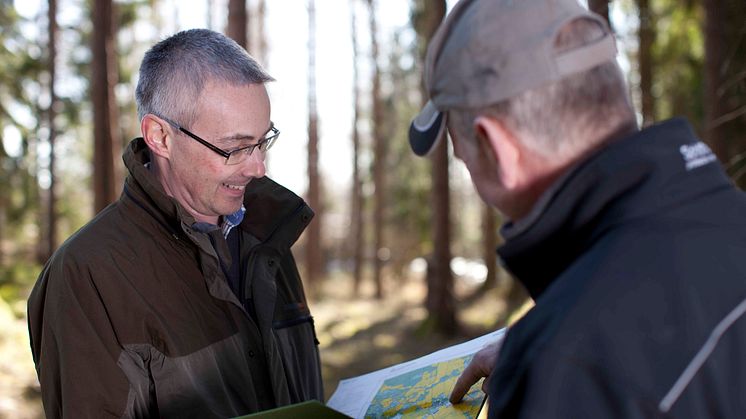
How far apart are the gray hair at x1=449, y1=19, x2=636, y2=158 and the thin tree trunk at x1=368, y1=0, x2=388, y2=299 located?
23.3 metres

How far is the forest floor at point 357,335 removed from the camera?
31.9 feet

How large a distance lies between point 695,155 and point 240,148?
1654 mm

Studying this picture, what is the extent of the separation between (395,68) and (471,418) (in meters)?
27.8

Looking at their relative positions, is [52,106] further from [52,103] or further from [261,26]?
[261,26]

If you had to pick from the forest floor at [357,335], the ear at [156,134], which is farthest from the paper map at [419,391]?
the forest floor at [357,335]

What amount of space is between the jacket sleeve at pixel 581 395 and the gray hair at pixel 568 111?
15.0 inches

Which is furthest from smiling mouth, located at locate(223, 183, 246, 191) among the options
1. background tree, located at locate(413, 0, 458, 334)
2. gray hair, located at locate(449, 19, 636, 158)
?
background tree, located at locate(413, 0, 458, 334)

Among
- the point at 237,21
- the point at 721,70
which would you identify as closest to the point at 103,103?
the point at 237,21

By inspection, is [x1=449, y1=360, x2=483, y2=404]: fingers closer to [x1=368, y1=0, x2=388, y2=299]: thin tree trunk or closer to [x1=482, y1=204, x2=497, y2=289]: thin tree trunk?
[x1=482, y1=204, x2=497, y2=289]: thin tree trunk

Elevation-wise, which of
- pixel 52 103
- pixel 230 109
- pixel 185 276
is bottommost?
pixel 52 103

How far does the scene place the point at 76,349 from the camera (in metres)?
2.13

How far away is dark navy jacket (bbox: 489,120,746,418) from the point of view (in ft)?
3.77

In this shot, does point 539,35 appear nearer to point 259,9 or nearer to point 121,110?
point 259,9

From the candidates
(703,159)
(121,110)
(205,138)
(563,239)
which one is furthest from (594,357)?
(121,110)
